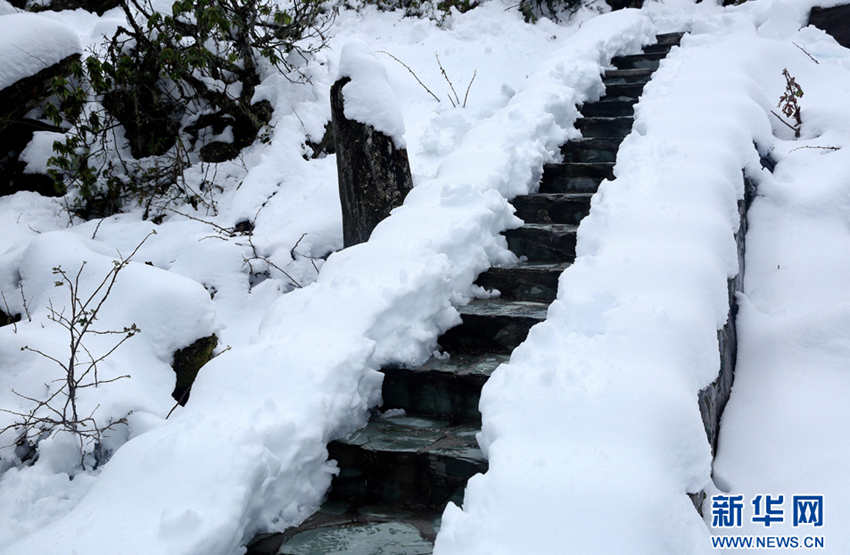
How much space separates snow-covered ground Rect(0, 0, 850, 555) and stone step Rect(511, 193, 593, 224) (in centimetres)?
15

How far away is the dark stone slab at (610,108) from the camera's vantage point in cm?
521

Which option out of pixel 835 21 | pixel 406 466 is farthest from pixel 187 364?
pixel 835 21

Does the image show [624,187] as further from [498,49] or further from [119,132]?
[498,49]

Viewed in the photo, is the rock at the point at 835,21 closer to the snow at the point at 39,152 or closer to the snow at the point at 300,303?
the snow at the point at 300,303

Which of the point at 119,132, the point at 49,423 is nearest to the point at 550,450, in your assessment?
the point at 49,423

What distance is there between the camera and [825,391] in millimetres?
2551

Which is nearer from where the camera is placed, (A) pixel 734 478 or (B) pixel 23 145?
(A) pixel 734 478

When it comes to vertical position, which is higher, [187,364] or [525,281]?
[525,281]

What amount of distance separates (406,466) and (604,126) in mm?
3396

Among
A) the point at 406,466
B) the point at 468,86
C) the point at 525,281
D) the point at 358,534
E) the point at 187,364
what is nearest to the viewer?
the point at 358,534

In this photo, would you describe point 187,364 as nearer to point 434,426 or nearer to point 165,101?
point 434,426

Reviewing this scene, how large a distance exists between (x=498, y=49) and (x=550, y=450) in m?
7.28

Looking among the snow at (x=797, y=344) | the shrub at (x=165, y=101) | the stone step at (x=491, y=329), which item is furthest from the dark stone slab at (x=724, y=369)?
the shrub at (x=165, y=101)

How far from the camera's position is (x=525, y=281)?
10.7 ft
